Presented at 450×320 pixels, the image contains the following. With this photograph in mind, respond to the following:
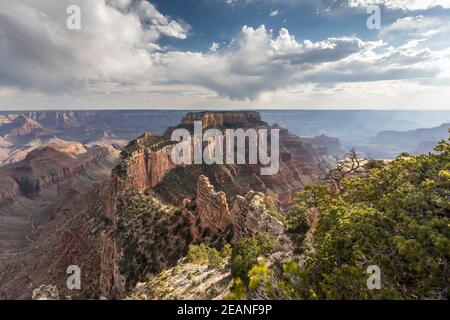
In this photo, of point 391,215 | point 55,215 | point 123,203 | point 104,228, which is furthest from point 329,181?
point 55,215

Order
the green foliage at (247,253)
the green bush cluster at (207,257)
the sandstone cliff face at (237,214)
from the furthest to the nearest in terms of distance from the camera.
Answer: the sandstone cliff face at (237,214) < the green bush cluster at (207,257) < the green foliage at (247,253)

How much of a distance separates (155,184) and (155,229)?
3874 cm

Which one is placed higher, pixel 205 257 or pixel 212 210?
pixel 212 210

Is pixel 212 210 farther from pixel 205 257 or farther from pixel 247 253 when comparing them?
pixel 247 253

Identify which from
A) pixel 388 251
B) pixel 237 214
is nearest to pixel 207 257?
pixel 237 214

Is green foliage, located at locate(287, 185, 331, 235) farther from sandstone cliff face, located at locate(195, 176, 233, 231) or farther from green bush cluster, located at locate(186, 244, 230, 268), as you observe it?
sandstone cliff face, located at locate(195, 176, 233, 231)

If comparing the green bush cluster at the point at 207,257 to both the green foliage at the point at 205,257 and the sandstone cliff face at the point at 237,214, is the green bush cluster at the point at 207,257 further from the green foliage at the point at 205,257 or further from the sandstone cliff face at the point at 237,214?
the sandstone cliff face at the point at 237,214

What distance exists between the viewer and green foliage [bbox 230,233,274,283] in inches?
917

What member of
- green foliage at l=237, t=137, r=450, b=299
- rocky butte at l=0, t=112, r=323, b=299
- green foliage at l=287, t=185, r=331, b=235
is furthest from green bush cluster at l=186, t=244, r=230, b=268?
green foliage at l=237, t=137, r=450, b=299

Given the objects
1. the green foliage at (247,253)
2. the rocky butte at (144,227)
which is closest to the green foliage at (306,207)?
the rocky butte at (144,227)

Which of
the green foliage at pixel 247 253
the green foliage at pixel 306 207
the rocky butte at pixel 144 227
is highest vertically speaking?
the green foliage at pixel 306 207

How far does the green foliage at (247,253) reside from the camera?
23297mm

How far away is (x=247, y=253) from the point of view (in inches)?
1065

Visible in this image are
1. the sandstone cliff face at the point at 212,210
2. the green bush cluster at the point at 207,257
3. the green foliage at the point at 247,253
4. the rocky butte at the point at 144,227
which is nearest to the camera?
the green foliage at the point at 247,253
